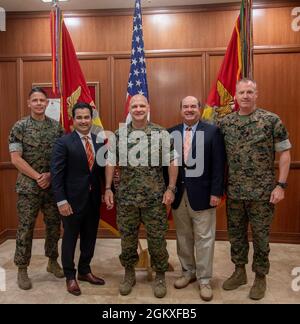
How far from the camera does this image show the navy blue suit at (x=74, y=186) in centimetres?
247

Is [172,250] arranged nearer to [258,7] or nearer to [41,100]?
[41,100]

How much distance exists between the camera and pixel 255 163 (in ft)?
7.82

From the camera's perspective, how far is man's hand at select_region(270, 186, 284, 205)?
2342 mm

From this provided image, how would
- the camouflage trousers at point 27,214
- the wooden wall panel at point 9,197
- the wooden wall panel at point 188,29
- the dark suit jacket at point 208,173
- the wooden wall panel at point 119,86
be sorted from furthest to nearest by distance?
the wooden wall panel at point 9,197
the wooden wall panel at point 119,86
the wooden wall panel at point 188,29
the camouflage trousers at point 27,214
the dark suit jacket at point 208,173

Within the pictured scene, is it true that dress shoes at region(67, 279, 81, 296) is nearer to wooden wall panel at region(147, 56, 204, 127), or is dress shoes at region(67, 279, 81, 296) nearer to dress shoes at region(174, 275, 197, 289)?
dress shoes at region(174, 275, 197, 289)

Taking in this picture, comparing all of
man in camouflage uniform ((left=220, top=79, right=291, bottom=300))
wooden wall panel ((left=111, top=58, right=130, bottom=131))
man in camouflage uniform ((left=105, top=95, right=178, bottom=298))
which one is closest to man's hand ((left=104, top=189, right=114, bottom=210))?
man in camouflage uniform ((left=105, top=95, right=178, bottom=298))

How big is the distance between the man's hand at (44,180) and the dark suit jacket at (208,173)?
111cm

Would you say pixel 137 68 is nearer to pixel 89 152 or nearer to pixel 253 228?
pixel 89 152

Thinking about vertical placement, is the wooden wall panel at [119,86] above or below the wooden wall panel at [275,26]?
below

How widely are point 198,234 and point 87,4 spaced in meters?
2.87

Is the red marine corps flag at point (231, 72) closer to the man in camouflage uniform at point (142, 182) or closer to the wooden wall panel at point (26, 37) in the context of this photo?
the man in camouflage uniform at point (142, 182)

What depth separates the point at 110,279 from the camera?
288 centimetres

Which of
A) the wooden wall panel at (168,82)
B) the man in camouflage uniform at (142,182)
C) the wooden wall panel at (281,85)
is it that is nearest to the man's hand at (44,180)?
the man in camouflage uniform at (142,182)

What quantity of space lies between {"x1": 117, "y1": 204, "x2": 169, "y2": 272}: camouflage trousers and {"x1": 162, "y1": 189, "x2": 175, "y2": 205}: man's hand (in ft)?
0.18
